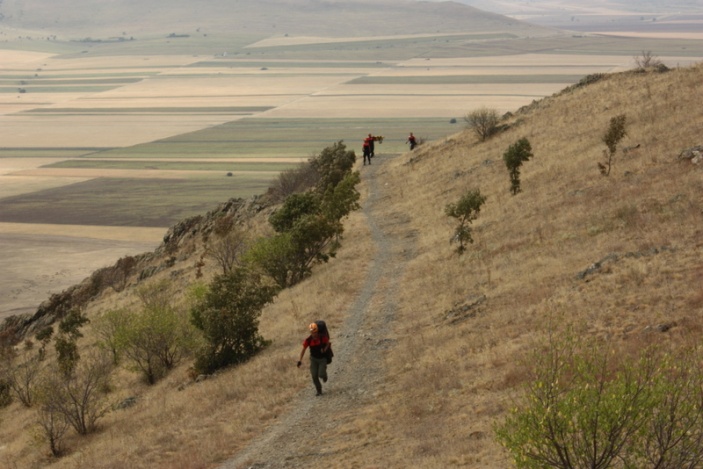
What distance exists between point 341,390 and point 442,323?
4190 mm

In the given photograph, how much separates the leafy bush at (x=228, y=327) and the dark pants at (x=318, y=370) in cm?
605

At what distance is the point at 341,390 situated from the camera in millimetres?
18641

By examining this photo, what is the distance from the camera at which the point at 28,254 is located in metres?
75.1

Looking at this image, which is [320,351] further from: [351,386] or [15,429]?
[15,429]

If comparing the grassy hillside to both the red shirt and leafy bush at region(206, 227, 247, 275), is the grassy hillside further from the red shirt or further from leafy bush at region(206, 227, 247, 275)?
leafy bush at region(206, 227, 247, 275)

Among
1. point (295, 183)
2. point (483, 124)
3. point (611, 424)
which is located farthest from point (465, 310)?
point (295, 183)

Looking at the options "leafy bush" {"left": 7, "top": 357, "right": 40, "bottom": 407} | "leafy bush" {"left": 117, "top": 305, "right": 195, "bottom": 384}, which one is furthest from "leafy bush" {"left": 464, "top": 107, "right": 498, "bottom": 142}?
"leafy bush" {"left": 7, "top": 357, "right": 40, "bottom": 407}

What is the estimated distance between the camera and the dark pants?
1825 centimetres

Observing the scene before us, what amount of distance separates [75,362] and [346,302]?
9987 millimetres

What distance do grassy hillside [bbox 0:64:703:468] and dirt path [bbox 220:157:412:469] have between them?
5 centimetres

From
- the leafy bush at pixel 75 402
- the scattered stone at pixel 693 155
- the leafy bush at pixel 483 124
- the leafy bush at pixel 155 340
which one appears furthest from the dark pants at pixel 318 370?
the leafy bush at pixel 483 124

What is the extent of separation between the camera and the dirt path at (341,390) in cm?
1567

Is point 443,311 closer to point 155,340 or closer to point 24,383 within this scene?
point 155,340

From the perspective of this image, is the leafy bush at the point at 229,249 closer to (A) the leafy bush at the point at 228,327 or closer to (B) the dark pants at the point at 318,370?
(A) the leafy bush at the point at 228,327
